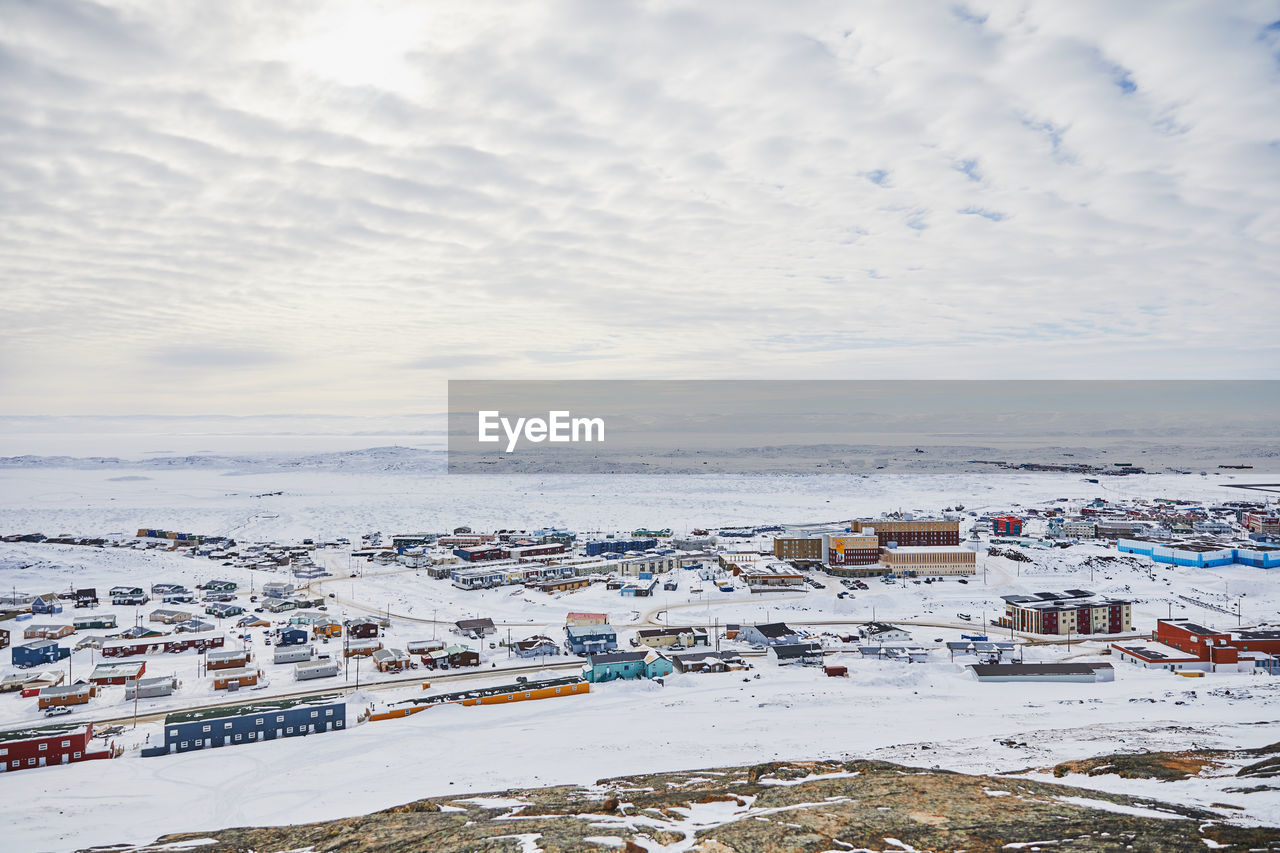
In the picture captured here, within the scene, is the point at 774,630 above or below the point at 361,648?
above

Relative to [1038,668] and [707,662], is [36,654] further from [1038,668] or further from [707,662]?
[1038,668]

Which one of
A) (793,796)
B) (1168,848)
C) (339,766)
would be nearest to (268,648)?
(339,766)

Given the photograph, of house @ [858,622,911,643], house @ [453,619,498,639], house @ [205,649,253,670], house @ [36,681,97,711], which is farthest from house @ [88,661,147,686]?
house @ [858,622,911,643]

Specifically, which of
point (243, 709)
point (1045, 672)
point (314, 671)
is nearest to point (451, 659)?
point (314, 671)

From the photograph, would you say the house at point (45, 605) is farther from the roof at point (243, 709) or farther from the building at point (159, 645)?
the roof at point (243, 709)

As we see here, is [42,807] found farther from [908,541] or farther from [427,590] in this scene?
[908,541]

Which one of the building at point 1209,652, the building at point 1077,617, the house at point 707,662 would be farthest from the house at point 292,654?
the building at point 1209,652
